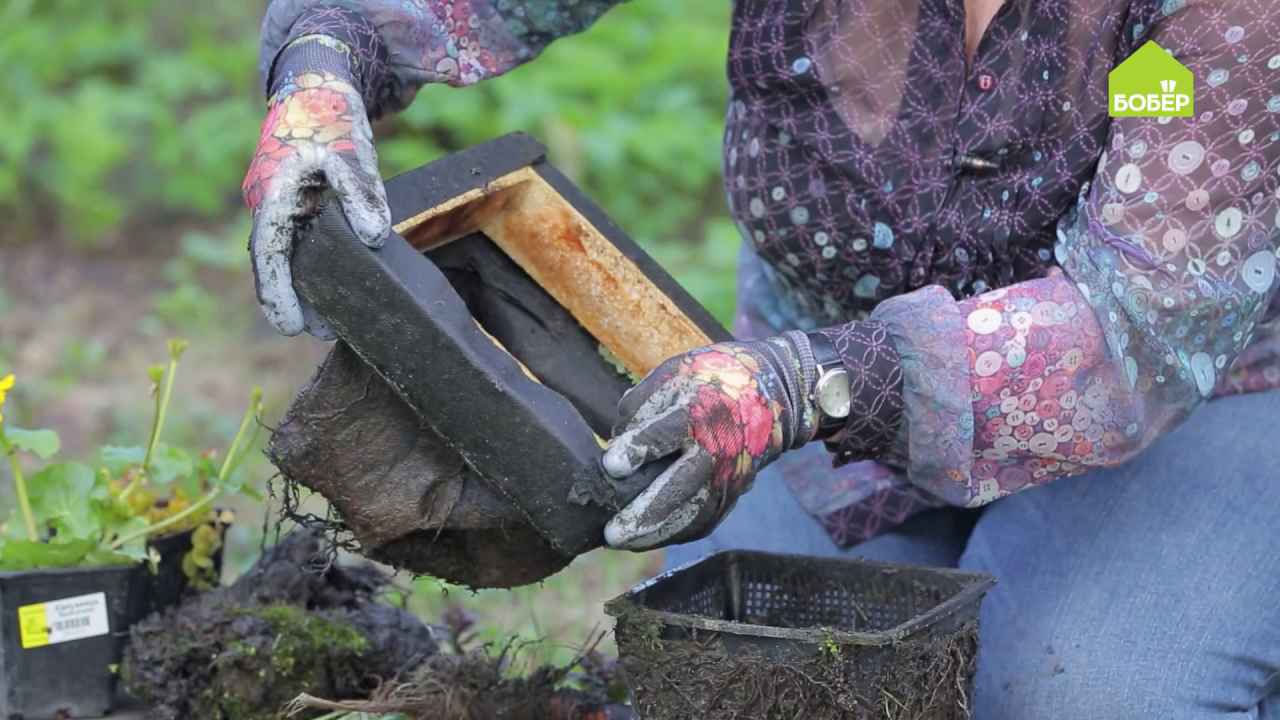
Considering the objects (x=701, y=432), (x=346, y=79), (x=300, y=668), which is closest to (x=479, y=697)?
(x=300, y=668)

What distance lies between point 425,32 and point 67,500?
0.76 metres

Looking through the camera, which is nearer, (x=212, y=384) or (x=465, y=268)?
(x=465, y=268)

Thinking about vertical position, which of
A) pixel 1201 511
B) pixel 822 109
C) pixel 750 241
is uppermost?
pixel 822 109

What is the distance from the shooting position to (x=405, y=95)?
6.38 feet

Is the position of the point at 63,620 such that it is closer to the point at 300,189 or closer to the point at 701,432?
the point at 300,189

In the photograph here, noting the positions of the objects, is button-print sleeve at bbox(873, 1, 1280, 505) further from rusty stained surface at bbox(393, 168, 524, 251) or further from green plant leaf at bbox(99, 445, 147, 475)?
green plant leaf at bbox(99, 445, 147, 475)

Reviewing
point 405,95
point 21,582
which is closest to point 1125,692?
point 405,95

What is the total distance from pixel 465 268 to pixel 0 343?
296 centimetres

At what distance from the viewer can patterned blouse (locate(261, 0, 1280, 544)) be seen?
1619 millimetres

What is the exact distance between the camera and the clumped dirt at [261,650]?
1.91 metres

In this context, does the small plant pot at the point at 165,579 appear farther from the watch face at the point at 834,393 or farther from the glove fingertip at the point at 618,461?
the watch face at the point at 834,393

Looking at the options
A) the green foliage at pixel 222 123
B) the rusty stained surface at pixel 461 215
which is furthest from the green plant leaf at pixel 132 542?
the green foliage at pixel 222 123

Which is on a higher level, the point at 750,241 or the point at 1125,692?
the point at 750,241

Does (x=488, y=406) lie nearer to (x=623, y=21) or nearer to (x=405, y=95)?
(x=405, y=95)
